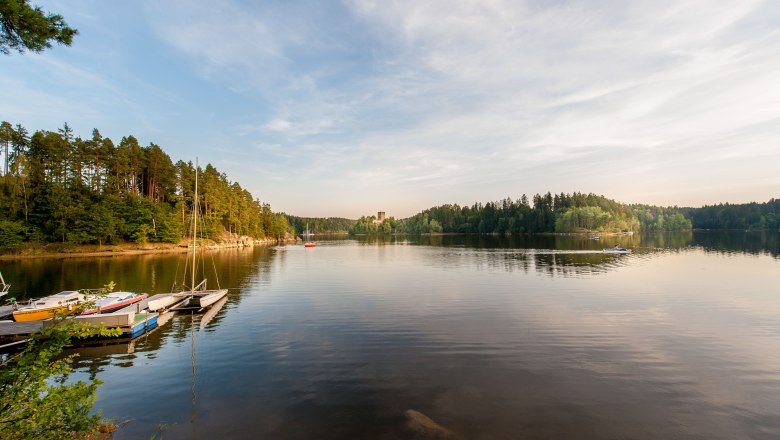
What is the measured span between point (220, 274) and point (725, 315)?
67229 millimetres

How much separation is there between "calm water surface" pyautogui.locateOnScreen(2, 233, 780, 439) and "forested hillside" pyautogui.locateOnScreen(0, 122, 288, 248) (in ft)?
185

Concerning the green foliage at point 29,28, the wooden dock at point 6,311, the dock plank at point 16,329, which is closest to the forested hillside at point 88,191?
the wooden dock at point 6,311

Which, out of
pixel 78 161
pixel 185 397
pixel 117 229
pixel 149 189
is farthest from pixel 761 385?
pixel 149 189

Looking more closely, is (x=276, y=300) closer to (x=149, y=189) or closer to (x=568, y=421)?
(x=568, y=421)

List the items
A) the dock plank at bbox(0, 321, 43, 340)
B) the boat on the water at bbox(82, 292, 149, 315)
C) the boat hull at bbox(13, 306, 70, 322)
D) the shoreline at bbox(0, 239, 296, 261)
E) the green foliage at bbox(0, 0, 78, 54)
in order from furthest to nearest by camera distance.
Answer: the shoreline at bbox(0, 239, 296, 261), the boat on the water at bbox(82, 292, 149, 315), the boat hull at bbox(13, 306, 70, 322), the dock plank at bbox(0, 321, 43, 340), the green foliage at bbox(0, 0, 78, 54)

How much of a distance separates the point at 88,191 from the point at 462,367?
4524 inches

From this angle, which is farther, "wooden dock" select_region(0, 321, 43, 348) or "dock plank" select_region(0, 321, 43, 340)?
"dock plank" select_region(0, 321, 43, 340)

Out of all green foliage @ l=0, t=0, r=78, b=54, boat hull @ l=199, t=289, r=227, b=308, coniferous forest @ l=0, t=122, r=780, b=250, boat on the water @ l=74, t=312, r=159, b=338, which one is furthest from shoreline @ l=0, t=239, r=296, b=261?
green foliage @ l=0, t=0, r=78, b=54

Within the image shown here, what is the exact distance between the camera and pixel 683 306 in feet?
122

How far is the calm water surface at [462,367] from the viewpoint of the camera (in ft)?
50.2

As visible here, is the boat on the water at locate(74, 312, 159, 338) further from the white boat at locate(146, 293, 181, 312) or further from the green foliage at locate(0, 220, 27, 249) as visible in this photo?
the green foliage at locate(0, 220, 27, 249)

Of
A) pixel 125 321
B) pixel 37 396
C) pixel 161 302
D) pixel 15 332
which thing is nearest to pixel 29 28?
pixel 37 396

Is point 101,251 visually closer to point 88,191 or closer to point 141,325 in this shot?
point 88,191

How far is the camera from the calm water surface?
15289 mm
